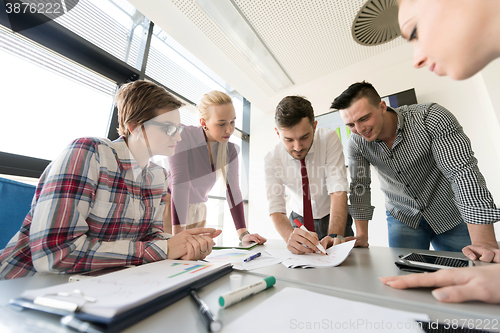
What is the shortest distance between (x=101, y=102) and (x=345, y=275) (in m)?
2.16

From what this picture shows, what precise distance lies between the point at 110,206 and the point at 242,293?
0.61 meters

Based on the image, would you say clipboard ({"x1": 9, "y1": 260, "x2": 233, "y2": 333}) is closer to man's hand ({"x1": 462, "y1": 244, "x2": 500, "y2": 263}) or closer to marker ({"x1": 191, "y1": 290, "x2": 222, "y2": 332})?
marker ({"x1": 191, "y1": 290, "x2": 222, "y2": 332})

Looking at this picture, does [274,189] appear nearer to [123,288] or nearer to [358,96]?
[358,96]

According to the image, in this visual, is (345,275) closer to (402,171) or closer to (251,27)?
(402,171)

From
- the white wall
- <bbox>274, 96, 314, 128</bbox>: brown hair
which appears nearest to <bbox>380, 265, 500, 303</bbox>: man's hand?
<bbox>274, 96, 314, 128</bbox>: brown hair

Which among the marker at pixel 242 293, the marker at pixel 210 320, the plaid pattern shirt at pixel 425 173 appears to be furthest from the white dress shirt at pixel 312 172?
the marker at pixel 210 320

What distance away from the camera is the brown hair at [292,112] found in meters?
1.31

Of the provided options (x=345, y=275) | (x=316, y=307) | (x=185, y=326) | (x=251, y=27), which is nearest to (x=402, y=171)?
(x=345, y=275)

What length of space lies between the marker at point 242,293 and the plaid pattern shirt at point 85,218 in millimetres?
420

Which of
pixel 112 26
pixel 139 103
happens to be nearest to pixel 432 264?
pixel 139 103

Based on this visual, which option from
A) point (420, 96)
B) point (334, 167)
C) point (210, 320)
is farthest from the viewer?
point (420, 96)

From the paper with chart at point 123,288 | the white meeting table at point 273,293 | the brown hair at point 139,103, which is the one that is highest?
the brown hair at point 139,103

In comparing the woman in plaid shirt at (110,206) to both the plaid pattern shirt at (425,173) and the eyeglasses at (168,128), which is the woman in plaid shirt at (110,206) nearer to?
the eyeglasses at (168,128)

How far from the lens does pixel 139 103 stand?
944mm
